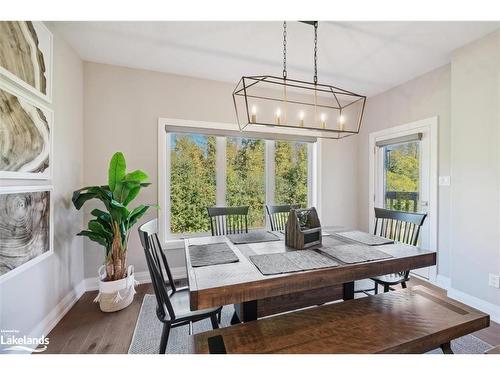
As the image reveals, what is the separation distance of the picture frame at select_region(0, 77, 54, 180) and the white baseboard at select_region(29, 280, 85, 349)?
119 centimetres

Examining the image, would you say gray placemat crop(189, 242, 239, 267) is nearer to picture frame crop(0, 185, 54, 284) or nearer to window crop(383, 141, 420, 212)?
picture frame crop(0, 185, 54, 284)

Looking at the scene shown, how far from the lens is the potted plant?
2193 millimetres

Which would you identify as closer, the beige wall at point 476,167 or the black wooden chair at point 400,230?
the black wooden chair at point 400,230

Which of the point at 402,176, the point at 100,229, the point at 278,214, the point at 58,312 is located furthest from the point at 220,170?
the point at 402,176

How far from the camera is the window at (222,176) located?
3115 mm

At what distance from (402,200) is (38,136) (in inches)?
167

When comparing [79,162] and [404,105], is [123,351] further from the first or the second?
[404,105]

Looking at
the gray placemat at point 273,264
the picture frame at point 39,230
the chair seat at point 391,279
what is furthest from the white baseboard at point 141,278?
the chair seat at point 391,279

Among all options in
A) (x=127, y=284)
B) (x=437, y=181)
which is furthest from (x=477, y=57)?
(x=127, y=284)

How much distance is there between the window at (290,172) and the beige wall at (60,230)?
102 inches

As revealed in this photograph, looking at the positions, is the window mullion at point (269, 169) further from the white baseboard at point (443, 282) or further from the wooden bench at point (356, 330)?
the white baseboard at point (443, 282)

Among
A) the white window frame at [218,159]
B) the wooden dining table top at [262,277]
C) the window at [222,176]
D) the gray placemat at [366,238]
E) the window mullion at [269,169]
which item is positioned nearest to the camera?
the wooden dining table top at [262,277]

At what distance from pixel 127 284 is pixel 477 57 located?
164 inches

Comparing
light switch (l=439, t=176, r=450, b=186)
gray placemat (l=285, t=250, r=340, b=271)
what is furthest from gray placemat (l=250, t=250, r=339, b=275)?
light switch (l=439, t=176, r=450, b=186)
